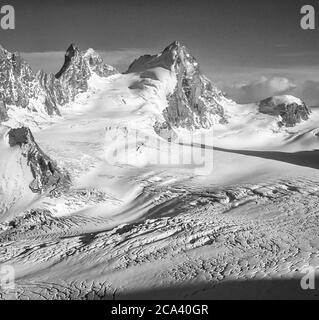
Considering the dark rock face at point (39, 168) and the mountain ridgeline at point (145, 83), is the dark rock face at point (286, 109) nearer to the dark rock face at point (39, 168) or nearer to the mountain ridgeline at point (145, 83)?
the mountain ridgeline at point (145, 83)

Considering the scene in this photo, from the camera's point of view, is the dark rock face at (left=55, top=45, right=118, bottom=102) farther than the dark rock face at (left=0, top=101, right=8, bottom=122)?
Yes

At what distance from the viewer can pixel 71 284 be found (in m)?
42.3

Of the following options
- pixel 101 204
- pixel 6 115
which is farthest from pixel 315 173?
pixel 6 115

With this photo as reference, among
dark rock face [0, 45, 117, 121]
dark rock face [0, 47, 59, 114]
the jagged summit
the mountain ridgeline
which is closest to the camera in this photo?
dark rock face [0, 47, 59, 114]

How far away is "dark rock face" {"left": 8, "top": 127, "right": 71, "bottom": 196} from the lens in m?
68.1

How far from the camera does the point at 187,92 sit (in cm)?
15100

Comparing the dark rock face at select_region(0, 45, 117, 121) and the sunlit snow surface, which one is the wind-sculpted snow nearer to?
the sunlit snow surface

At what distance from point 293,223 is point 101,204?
26.7 meters

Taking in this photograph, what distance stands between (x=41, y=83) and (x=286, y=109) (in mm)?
77216

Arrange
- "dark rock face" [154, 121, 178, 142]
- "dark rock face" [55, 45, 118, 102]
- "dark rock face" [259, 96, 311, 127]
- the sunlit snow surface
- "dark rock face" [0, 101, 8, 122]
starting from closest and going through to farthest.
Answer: the sunlit snow surface
"dark rock face" [0, 101, 8, 122]
"dark rock face" [154, 121, 178, 142]
"dark rock face" [55, 45, 118, 102]
"dark rock face" [259, 96, 311, 127]

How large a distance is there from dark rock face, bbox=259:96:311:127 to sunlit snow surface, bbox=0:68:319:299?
55918 millimetres

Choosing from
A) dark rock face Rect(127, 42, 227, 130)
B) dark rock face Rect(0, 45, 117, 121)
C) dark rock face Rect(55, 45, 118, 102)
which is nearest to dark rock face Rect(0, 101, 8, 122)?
dark rock face Rect(0, 45, 117, 121)

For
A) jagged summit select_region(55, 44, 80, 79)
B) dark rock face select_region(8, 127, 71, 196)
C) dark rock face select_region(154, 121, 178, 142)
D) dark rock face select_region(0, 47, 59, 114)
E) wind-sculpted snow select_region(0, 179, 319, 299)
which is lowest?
wind-sculpted snow select_region(0, 179, 319, 299)

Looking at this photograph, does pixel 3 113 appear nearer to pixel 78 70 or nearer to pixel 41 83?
pixel 41 83
